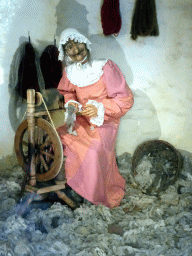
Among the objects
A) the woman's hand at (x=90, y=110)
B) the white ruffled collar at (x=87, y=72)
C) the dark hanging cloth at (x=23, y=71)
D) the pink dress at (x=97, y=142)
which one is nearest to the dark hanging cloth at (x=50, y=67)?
the dark hanging cloth at (x=23, y=71)

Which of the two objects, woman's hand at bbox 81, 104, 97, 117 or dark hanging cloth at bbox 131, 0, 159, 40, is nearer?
woman's hand at bbox 81, 104, 97, 117

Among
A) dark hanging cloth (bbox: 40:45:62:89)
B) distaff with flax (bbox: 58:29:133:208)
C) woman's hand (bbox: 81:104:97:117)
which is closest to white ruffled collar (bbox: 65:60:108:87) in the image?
distaff with flax (bbox: 58:29:133:208)

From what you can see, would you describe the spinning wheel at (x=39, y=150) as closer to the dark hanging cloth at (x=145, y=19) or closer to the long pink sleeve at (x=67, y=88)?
the long pink sleeve at (x=67, y=88)

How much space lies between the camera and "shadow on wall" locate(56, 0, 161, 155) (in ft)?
9.21

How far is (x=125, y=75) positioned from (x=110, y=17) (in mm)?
637

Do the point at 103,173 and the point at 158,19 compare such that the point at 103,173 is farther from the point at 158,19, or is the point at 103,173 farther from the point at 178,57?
the point at 158,19

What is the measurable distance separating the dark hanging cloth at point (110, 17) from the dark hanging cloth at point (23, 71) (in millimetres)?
810

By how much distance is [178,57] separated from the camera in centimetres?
278

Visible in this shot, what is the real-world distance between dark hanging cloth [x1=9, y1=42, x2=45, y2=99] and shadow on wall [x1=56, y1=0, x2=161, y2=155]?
0.51 metres

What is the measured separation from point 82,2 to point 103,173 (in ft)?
6.06

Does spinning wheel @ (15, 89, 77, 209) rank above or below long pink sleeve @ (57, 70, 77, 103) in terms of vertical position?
below

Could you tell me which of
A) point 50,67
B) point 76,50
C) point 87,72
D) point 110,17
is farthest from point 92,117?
point 110,17

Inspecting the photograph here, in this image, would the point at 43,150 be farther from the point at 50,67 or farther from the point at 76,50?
the point at 50,67

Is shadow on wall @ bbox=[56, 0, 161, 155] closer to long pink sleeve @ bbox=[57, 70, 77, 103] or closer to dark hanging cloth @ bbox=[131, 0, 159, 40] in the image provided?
dark hanging cloth @ bbox=[131, 0, 159, 40]
